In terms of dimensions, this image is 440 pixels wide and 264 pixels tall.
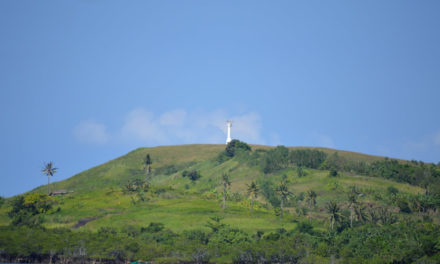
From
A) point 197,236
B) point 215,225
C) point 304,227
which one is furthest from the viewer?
point 215,225

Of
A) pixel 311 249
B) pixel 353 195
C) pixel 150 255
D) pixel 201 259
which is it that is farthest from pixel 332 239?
pixel 150 255

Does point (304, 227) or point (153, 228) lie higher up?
point (153, 228)

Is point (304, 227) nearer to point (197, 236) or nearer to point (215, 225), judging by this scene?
point (215, 225)

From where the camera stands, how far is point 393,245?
15475 cm

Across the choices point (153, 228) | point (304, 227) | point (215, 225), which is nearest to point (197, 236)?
point (215, 225)

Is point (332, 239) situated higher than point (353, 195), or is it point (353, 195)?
point (353, 195)

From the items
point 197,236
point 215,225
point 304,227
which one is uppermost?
point 215,225

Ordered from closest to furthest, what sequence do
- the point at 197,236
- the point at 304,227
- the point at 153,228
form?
the point at 197,236, the point at 153,228, the point at 304,227

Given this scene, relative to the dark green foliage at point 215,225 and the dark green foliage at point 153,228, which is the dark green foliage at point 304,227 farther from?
the dark green foliage at point 153,228

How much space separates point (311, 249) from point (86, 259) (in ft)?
192

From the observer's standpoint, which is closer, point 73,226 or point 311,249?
point 311,249

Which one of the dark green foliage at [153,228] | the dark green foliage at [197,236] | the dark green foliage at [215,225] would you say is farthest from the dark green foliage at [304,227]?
the dark green foliage at [153,228]

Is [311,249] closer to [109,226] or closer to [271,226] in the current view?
[271,226]

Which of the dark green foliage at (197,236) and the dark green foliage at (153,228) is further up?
the dark green foliage at (153,228)
